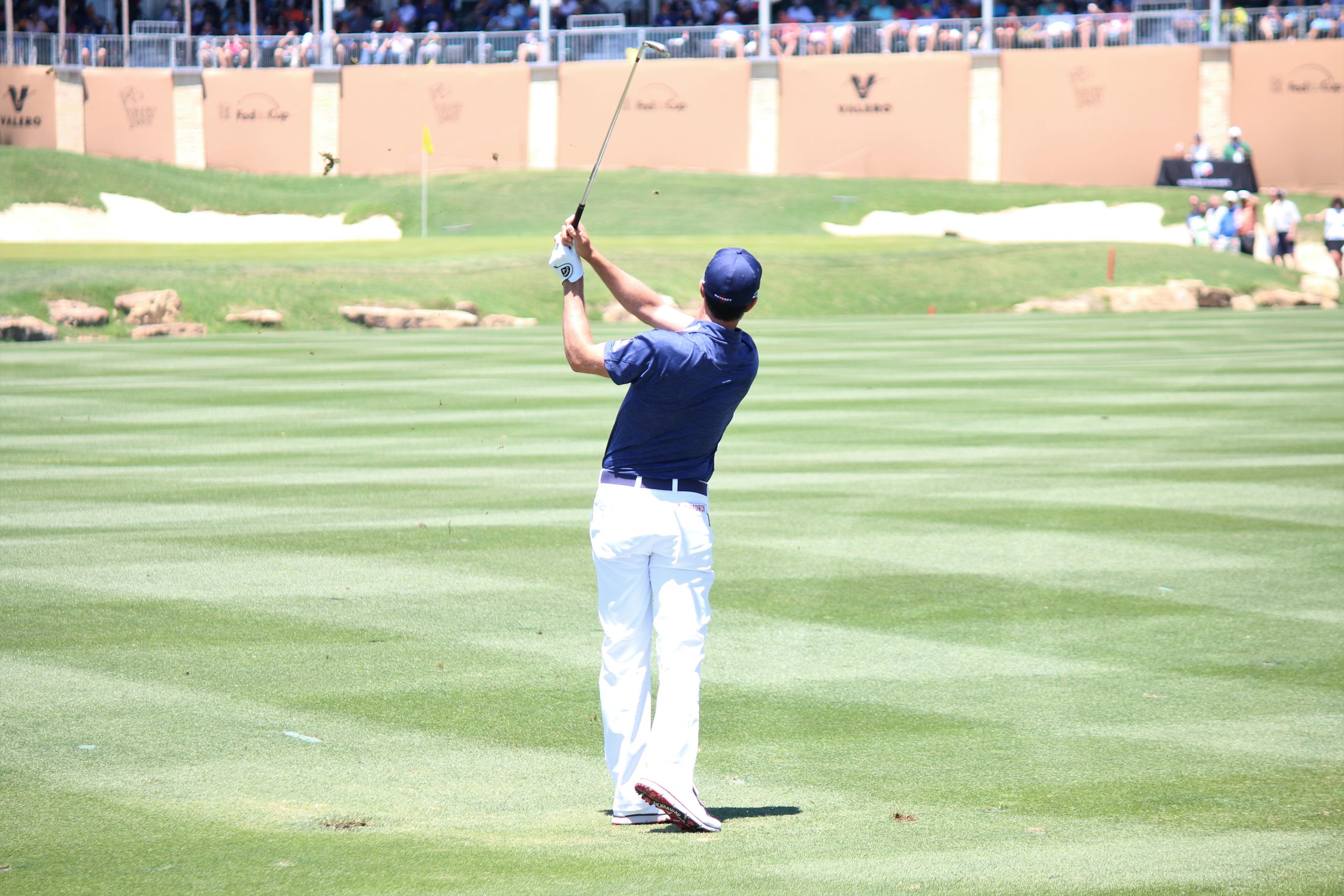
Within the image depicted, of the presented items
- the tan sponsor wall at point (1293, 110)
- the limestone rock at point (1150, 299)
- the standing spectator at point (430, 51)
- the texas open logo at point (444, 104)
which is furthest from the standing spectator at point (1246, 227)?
the standing spectator at point (430, 51)

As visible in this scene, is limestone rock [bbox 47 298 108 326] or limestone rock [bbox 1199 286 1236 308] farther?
limestone rock [bbox 1199 286 1236 308]

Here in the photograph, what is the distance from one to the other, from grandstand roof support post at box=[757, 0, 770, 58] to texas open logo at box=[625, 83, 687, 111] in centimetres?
328

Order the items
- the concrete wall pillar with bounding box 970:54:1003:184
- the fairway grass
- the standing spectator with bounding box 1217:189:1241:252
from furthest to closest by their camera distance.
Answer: the concrete wall pillar with bounding box 970:54:1003:184 < the standing spectator with bounding box 1217:189:1241:252 < the fairway grass

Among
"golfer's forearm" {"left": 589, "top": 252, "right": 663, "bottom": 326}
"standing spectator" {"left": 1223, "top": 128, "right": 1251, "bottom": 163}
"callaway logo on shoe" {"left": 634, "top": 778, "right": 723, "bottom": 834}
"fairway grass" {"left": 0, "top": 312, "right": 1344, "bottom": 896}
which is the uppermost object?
"standing spectator" {"left": 1223, "top": 128, "right": 1251, "bottom": 163}

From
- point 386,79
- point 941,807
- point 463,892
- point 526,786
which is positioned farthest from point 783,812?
point 386,79

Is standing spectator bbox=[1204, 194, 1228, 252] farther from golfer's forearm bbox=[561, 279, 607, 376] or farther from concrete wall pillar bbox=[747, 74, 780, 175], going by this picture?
golfer's forearm bbox=[561, 279, 607, 376]

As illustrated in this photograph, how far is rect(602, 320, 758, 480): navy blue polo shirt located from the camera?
19.8 feet

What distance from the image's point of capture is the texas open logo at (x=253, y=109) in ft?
205

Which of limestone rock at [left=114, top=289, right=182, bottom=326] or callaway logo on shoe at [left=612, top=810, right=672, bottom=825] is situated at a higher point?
limestone rock at [left=114, top=289, right=182, bottom=326]

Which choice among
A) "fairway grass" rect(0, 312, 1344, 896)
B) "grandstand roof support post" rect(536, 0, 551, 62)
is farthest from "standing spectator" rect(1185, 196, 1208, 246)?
"fairway grass" rect(0, 312, 1344, 896)

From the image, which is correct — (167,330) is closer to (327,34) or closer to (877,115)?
(327,34)

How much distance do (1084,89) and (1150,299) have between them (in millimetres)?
17945

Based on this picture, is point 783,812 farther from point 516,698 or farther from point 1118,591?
point 1118,591

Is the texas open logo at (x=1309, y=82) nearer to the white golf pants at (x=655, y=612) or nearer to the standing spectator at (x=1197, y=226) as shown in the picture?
the standing spectator at (x=1197, y=226)
